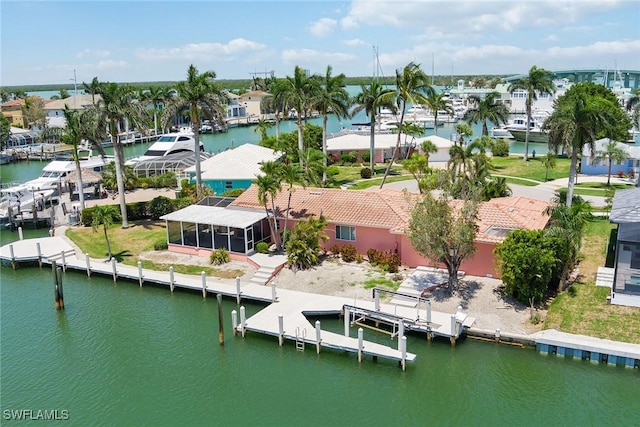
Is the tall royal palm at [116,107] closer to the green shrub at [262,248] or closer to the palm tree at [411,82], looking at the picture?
the green shrub at [262,248]

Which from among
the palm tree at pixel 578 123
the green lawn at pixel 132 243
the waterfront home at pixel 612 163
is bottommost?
the green lawn at pixel 132 243

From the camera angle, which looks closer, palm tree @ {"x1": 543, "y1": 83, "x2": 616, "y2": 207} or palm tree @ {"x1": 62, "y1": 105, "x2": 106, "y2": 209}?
palm tree @ {"x1": 543, "y1": 83, "x2": 616, "y2": 207}

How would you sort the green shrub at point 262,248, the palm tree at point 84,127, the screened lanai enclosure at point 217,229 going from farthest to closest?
the palm tree at point 84,127, the green shrub at point 262,248, the screened lanai enclosure at point 217,229

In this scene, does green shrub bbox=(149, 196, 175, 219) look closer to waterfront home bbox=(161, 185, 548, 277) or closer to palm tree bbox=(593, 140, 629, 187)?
waterfront home bbox=(161, 185, 548, 277)

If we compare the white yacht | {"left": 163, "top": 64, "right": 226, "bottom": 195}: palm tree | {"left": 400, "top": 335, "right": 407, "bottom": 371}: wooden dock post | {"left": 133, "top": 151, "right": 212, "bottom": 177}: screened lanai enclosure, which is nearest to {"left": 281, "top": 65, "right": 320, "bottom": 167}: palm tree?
{"left": 163, "top": 64, "right": 226, "bottom": 195}: palm tree

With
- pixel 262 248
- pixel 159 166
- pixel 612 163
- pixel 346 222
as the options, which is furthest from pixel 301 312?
pixel 612 163

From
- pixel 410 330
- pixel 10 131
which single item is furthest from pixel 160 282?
pixel 10 131

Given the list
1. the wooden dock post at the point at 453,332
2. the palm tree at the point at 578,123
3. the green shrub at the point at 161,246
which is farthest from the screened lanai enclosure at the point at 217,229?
the palm tree at the point at 578,123

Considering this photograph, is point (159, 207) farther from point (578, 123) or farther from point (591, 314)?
point (591, 314)
